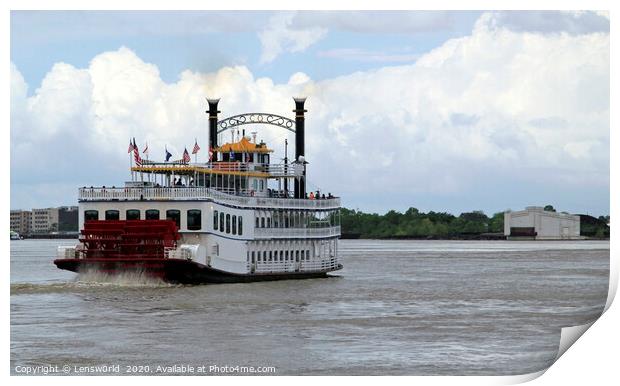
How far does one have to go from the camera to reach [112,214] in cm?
4294

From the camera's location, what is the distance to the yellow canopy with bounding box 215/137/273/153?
49812mm

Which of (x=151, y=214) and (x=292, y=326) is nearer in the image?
(x=292, y=326)

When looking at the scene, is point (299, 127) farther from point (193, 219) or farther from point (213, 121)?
point (193, 219)

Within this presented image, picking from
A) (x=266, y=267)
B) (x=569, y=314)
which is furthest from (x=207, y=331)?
(x=266, y=267)

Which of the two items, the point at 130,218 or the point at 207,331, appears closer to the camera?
the point at 207,331

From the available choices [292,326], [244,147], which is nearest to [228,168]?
[244,147]

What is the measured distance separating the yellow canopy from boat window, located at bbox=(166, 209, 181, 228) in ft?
26.8

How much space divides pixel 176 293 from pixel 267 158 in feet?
39.7

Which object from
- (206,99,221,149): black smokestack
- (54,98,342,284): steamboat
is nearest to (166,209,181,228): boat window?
(54,98,342,284): steamboat

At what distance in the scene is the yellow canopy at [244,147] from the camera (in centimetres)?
4981

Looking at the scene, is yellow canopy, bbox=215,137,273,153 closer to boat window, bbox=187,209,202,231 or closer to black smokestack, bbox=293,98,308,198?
black smokestack, bbox=293,98,308,198

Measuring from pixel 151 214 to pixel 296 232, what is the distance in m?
7.71

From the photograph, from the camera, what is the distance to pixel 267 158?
5084cm

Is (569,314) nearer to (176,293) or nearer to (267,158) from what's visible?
(176,293)
